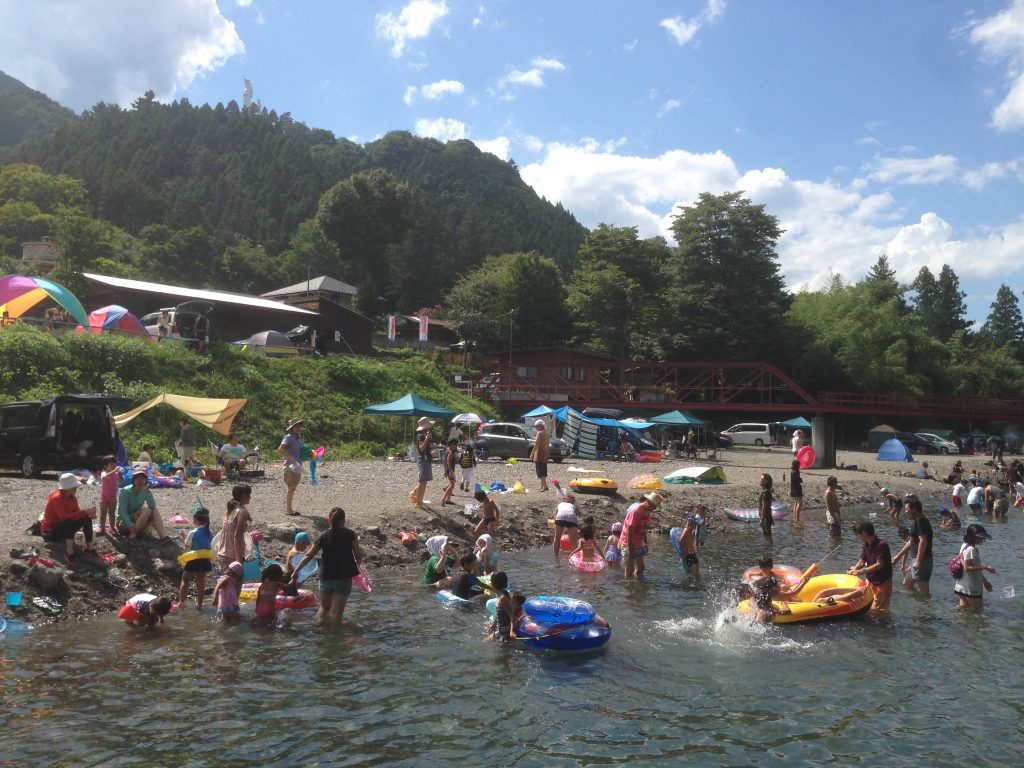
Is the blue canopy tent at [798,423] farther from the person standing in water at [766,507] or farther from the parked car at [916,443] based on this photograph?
the person standing in water at [766,507]

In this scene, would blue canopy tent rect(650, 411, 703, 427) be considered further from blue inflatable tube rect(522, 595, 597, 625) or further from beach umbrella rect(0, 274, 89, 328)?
blue inflatable tube rect(522, 595, 597, 625)

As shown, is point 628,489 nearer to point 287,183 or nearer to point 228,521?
point 228,521

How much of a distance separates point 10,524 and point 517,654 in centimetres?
950

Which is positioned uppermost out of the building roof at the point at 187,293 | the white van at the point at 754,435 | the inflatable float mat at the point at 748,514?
the building roof at the point at 187,293

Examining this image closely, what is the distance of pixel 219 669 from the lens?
365 inches

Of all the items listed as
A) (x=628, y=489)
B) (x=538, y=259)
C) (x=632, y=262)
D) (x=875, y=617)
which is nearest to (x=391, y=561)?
(x=875, y=617)

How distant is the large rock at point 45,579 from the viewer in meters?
11.3

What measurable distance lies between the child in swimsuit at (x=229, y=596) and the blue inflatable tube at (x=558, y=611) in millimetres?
4140

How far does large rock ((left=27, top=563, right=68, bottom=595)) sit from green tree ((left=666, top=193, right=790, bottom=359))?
49976 millimetres

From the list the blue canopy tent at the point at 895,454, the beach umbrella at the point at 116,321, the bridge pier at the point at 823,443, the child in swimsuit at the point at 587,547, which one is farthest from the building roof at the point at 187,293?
the child in swimsuit at the point at 587,547

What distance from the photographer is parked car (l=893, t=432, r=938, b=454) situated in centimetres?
5266

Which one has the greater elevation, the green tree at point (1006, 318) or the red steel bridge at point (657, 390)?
the green tree at point (1006, 318)

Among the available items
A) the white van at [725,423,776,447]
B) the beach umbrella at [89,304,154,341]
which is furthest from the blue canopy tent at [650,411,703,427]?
the beach umbrella at [89,304,154,341]

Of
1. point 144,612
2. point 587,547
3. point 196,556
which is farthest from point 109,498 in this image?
point 587,547
